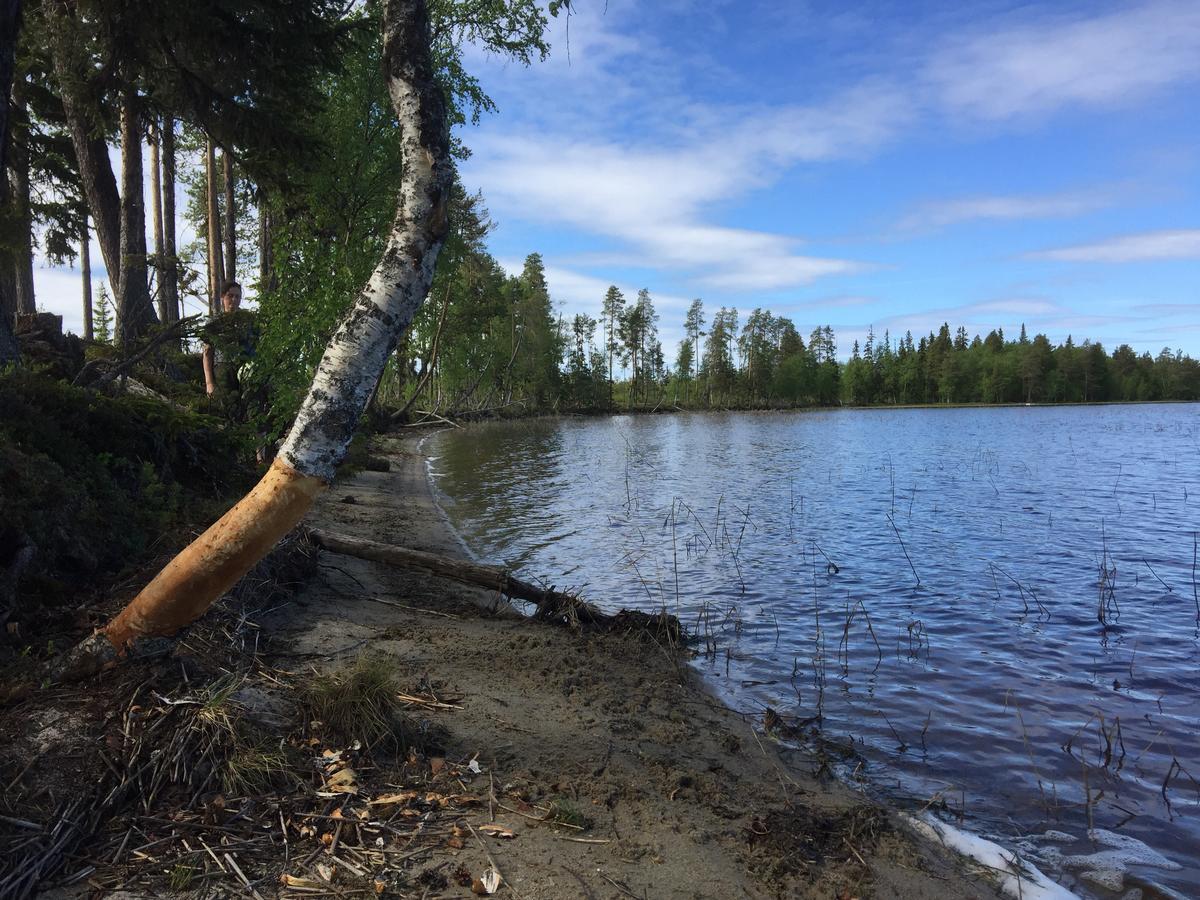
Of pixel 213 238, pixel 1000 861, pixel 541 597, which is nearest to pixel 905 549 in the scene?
pixel 541 597

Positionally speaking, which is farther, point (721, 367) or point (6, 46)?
point (721, 367)

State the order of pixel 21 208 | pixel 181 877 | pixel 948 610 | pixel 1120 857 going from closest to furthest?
pixel 181 877, pixel 1120 857, pixel 948 610, pixel 21 208

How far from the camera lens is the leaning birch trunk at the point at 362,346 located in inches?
151

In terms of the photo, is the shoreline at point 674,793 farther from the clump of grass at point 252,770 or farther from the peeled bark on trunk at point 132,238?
the peeled bark on trunk at point 132,238

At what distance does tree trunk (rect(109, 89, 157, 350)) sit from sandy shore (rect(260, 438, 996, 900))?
938cm

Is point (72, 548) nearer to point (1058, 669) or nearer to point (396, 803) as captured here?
point (396, 803)

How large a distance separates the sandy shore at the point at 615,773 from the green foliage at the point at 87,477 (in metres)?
1.67

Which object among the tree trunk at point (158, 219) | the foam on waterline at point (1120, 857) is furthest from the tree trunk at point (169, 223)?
the foam on waterline at point (1120, 857)

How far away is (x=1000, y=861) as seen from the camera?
4332 millimetres

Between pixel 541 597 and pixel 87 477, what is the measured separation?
4.67 m

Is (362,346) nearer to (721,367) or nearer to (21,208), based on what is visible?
(21,208)

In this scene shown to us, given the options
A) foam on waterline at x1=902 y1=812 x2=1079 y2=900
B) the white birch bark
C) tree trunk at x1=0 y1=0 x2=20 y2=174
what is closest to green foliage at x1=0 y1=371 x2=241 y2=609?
tree trunk at x1=0 y1=0 x2=20 y2=174

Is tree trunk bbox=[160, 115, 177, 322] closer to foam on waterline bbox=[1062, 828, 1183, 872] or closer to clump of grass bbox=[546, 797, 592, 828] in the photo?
clump of grass bbox=[546, 797, 592, 828]

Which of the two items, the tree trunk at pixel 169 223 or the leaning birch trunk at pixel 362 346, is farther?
the tree trunk at pixel 169 223
